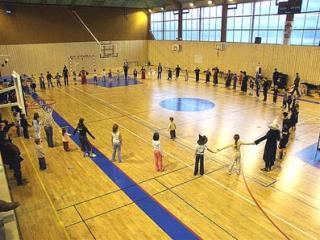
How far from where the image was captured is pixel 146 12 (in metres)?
38.5

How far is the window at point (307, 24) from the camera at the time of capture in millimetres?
20869

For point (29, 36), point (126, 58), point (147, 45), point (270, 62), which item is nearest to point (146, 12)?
point (147, 45)

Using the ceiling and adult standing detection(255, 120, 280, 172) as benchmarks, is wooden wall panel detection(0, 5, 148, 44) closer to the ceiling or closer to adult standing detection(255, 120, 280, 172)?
the ceiling

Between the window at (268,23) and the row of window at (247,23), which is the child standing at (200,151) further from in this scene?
the window at (268,23)

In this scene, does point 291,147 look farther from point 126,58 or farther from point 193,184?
point 126,58

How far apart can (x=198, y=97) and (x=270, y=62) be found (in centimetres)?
842

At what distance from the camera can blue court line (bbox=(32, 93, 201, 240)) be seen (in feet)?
22.6

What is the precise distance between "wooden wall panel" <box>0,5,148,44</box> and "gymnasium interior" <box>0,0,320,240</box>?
0.12m

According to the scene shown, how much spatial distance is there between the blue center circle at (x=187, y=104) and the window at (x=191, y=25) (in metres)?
15.1

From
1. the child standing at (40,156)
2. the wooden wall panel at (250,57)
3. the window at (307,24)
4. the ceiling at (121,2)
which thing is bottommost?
the child standing at (40,156)

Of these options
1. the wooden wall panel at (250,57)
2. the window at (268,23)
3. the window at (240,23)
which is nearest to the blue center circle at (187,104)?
the wooden wall panel at (250,57)

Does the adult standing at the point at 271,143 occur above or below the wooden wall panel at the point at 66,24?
below

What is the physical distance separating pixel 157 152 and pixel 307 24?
735 inches

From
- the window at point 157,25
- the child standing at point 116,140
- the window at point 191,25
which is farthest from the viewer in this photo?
the window at point 157,25
